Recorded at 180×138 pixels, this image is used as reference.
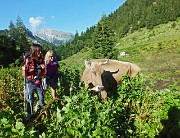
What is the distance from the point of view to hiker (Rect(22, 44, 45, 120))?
8689 mm

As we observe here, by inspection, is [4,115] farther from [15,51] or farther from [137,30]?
[137,30]

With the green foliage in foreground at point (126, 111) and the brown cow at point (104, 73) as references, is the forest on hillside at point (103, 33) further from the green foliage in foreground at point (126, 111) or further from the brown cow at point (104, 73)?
the green foliage in foreground at point (126, 111)

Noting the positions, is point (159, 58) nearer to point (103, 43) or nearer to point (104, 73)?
point (103, 43)

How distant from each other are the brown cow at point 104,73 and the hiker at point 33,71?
220 cm

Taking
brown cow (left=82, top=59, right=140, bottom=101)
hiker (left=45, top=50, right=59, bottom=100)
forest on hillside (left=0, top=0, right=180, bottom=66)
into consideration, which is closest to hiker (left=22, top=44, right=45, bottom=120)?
hiker (left=45, top=50, right=59, bottom=100)

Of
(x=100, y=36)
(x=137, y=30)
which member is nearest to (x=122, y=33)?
(x=137, y=30)

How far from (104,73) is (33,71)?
4175 mm

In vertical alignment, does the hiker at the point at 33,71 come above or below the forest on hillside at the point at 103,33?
below

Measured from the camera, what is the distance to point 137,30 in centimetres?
15888

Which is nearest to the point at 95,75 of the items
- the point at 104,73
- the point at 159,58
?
the point at 104,73

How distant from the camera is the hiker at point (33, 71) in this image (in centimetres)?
869

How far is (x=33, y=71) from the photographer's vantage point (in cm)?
886

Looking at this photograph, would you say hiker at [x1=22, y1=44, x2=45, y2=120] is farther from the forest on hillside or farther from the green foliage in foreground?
the forest on hillside

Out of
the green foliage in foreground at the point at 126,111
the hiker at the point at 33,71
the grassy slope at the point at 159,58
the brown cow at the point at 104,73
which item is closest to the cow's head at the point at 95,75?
the brown cow at the point at 104,73
